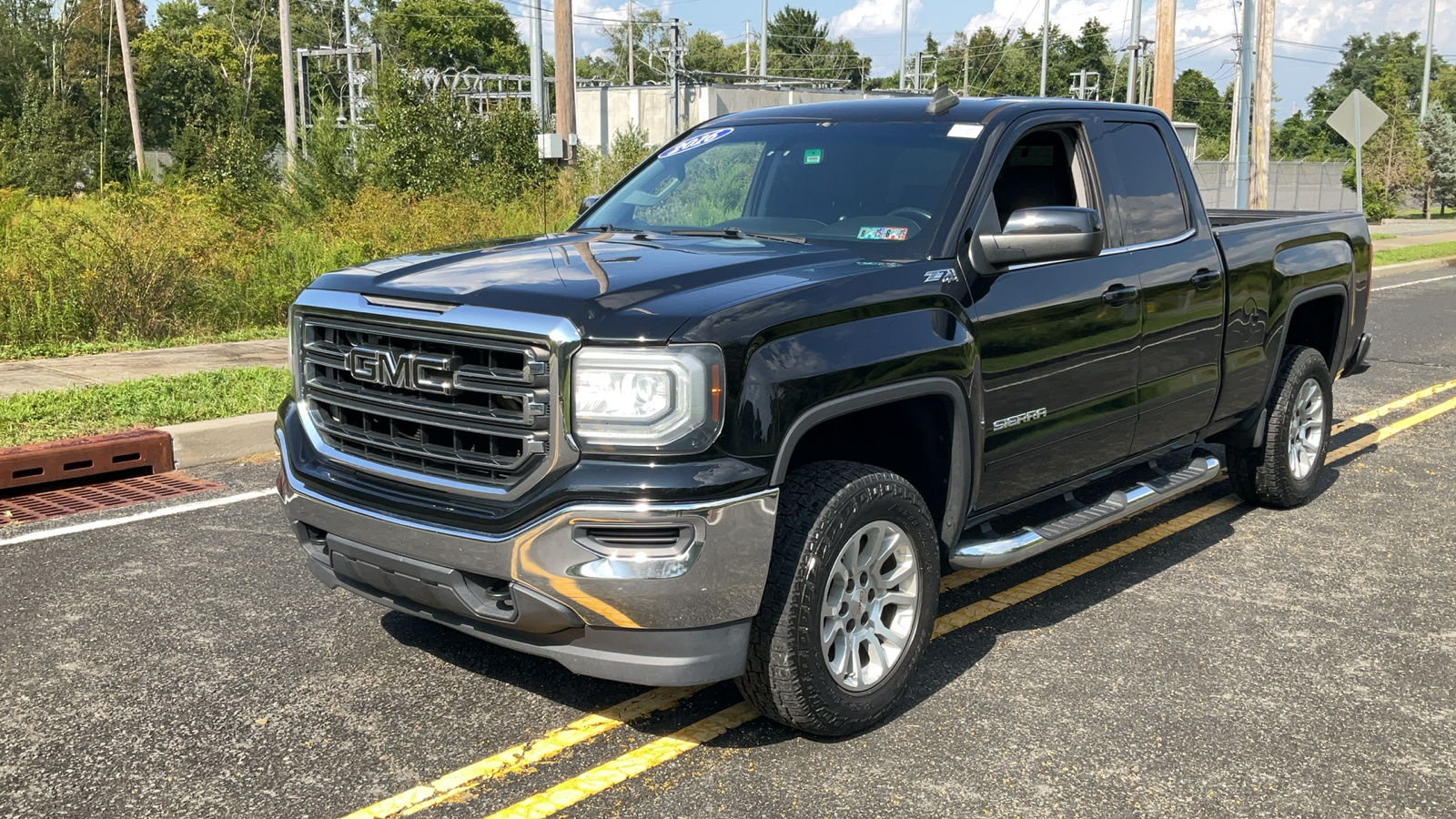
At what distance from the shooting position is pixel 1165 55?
24.5 m

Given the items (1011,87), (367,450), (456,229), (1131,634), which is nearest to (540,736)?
(367,450)

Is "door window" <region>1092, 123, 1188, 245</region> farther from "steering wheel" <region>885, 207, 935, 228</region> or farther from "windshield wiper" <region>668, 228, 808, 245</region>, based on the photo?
"windshield wiper" <region>668, 228, 808, 245</region>

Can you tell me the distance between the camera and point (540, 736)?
13.0 ft

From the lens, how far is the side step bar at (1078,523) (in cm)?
446

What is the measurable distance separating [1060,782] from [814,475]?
1.13 metres

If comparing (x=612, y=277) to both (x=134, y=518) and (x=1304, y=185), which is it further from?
(x=1304, y=185)

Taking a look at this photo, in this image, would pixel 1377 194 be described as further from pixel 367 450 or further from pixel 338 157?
pixel 367 450

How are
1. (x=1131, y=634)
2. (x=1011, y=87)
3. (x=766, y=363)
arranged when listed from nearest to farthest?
(x=766, y=363)
(x=1131, y=634)
(x=1011, y=87)

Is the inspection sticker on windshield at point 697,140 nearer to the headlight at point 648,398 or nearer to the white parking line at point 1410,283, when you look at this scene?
the headlight at point 648,398

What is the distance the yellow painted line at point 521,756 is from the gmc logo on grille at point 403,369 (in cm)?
110

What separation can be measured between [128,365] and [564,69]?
1208 centimetres

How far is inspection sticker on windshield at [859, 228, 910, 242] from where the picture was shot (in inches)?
177

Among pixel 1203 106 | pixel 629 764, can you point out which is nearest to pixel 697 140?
pixel 629 764

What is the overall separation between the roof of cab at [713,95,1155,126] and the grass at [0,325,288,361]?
7240mm
